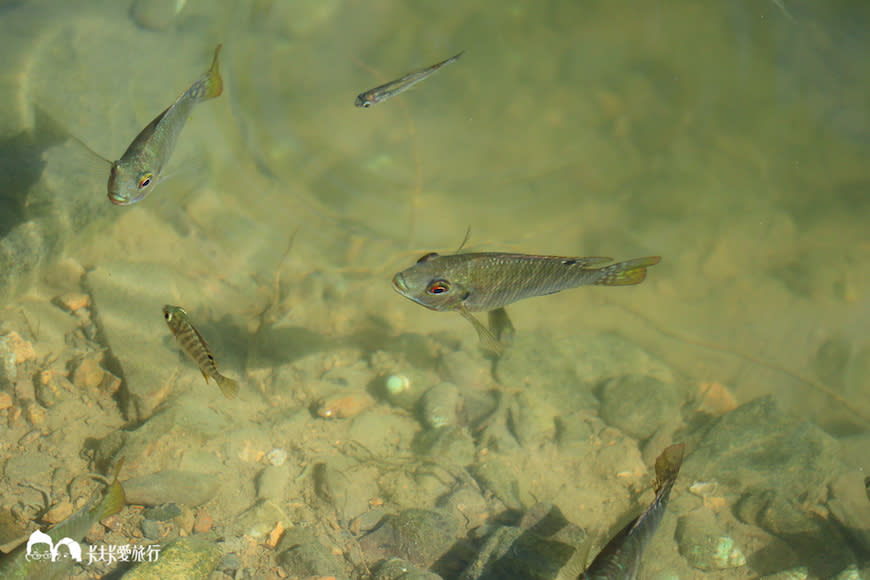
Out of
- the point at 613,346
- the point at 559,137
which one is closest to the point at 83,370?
the point at 613,346

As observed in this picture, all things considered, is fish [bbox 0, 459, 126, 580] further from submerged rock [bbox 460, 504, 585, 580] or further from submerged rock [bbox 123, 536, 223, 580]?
submerged rock [bbox 460, 504, 585, 580]

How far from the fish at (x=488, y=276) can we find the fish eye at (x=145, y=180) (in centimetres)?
195

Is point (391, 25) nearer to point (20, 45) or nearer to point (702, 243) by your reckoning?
point (20, 45)

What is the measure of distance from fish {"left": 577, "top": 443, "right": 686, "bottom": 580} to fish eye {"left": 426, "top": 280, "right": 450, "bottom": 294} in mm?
1612

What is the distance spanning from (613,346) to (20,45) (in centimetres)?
779

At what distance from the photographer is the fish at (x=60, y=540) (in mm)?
2779

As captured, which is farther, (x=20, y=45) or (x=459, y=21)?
(x=459, y=21)

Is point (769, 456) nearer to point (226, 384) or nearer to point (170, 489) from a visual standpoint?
point (226, 384)

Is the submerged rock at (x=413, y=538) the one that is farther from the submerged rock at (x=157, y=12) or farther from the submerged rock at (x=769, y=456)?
the submerged rock at (x=157, y=12)

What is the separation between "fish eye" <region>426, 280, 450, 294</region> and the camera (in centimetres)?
319

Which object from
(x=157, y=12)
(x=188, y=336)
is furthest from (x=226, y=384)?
(x=157, y=12)

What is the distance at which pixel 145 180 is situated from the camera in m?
3.71

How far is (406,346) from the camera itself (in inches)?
236

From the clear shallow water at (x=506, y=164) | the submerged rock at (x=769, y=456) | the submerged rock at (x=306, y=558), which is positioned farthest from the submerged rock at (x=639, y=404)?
the submerged rock at (x=306, y=558)
